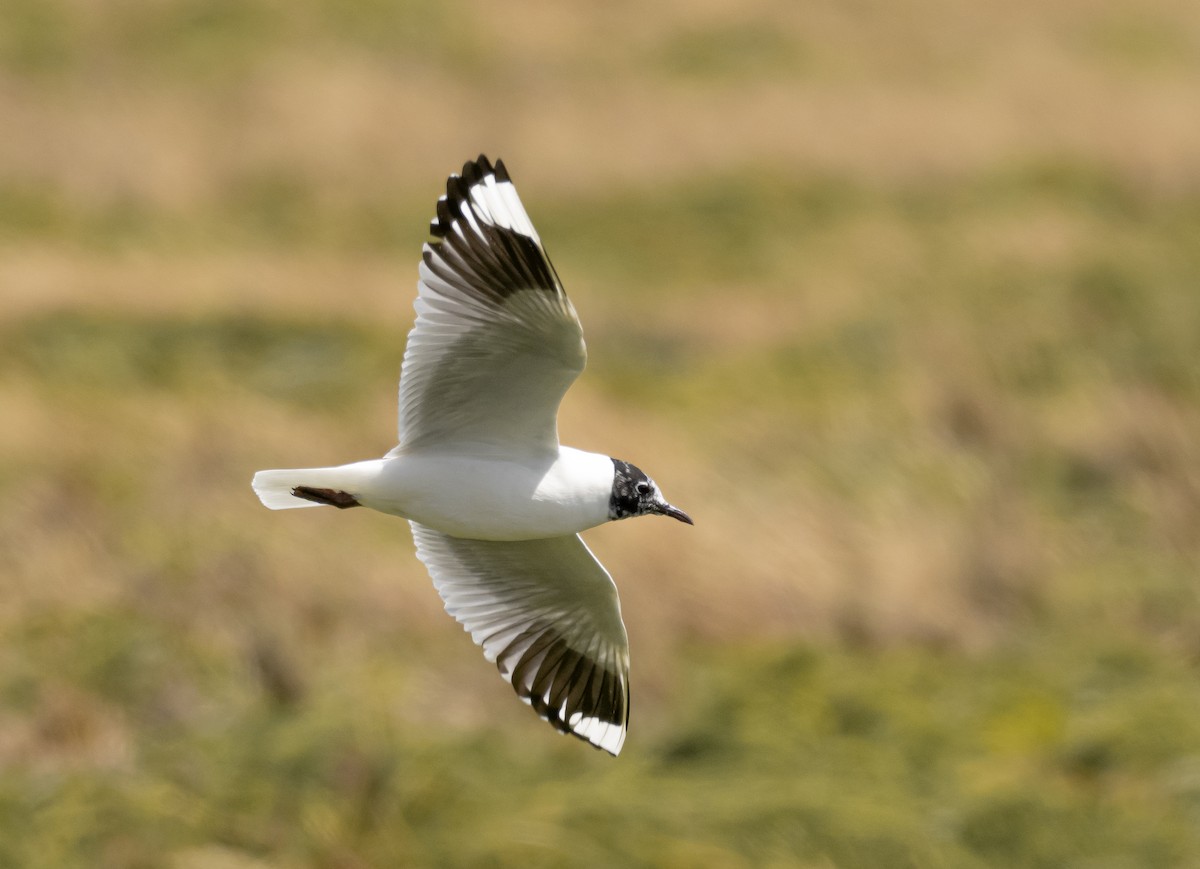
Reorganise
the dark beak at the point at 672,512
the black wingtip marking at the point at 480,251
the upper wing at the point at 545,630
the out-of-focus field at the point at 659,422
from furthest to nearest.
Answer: the out-of-focus field at the point at 659,422 < the upper wing at the point at 545,630 < the dark beak at the point at 672,512 < the black wingtip marking at the point at 480,251

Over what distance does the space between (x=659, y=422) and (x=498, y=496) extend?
572 cm

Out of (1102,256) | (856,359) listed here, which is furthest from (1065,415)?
(1102,256)

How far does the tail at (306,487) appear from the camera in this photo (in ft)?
13.0

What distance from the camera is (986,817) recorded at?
5797mm

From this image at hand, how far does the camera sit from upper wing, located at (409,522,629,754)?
455 cm

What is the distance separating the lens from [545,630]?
15.1ft

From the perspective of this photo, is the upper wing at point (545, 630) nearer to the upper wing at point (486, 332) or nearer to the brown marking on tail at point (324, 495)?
the upper wing at point (486, 332)

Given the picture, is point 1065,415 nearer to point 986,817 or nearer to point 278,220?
point 986,817

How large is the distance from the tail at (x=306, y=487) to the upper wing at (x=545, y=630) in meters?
0.61

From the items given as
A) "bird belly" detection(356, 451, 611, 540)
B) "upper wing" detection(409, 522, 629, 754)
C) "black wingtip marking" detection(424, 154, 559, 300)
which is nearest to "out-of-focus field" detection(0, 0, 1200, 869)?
"upper wing" detection(409, 522, 629, 754)

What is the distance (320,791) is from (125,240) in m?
8.03

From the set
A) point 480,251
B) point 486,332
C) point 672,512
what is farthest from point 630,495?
point 480,251

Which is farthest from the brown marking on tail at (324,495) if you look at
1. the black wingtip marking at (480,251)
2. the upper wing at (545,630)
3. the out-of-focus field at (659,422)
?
the out-of-focus field at (659,422)

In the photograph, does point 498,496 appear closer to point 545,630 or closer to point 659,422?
point 545,630
